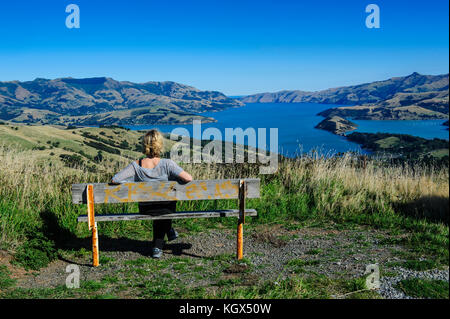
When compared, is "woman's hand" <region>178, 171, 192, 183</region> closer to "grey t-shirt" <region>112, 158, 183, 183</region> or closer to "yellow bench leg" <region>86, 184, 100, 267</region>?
"grey t-shirt" <region>112, 158, 183, 183</region>

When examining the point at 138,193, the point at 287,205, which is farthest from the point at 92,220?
the point at 287,205

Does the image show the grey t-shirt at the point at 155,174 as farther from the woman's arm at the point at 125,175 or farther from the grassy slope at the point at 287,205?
the grassy slope at the point at 287,205

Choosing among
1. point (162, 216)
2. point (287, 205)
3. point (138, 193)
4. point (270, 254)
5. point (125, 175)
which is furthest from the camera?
point (287, 205)

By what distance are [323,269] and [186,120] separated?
6800 inches

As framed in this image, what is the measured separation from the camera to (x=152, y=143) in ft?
14.8

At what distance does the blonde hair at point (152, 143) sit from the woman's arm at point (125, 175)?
30 cm

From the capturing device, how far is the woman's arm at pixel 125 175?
14.4 feet

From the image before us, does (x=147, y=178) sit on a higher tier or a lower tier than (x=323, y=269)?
higher

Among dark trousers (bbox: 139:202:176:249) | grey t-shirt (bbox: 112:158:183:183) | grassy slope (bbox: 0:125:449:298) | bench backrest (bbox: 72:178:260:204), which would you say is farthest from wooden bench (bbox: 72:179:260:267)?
grassy slope (bbox: 0:125:449:298)

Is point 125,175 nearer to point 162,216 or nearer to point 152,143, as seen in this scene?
point 152,143

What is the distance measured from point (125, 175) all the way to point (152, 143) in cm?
56

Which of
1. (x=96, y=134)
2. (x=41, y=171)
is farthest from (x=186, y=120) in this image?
(x=41, y=171)
